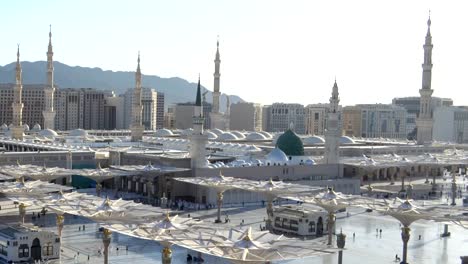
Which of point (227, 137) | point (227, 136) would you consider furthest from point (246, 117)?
point (227, 137)

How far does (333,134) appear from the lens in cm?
4562

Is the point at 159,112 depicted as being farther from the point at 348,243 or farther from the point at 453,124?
the point at 348,243

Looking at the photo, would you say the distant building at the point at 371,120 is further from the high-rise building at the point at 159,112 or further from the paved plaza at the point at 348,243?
the paved plaza at the point at 348,243

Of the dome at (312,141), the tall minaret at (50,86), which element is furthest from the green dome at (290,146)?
the tall minaret at (50,86)

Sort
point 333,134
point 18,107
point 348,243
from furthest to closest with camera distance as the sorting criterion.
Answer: point 18,107 → point 333,134 → point 348,243

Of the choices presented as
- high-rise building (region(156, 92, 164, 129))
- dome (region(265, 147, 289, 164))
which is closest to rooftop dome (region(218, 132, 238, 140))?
dome (region(265, 147, 289, 164))

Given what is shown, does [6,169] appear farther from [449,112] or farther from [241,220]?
[449,112]

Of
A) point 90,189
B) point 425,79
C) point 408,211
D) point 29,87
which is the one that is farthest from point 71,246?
point 29,87

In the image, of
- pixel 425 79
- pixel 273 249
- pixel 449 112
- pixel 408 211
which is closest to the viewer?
pixel 273 249

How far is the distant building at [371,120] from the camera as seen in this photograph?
118375 mm

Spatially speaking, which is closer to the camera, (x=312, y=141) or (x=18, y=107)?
(x=18, y=107)

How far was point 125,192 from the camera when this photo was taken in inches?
1590

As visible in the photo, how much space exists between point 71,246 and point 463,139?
9859 centimetres

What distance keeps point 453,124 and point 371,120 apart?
13.6 metres
